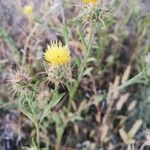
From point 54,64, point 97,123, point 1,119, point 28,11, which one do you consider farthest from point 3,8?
point 54,64

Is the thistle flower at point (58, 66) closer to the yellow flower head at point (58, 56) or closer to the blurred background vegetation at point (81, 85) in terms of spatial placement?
the yellow flower head at point (58, 56)

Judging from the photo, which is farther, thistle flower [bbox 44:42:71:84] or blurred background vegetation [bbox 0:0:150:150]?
blurred background vegetation [bbox 0:0:150:150]

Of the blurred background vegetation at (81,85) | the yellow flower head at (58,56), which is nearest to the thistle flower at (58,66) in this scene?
the yellow flower head at (58,56)

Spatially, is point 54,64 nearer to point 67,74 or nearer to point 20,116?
point 67,74

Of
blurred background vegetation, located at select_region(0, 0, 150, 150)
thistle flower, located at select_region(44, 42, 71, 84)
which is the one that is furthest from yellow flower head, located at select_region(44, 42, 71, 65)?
blurred background vegetation, located at select_region(0, 0, 150, 150)

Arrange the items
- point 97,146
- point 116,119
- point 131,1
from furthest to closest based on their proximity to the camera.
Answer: point 131,1, point 116,119, point 97,146

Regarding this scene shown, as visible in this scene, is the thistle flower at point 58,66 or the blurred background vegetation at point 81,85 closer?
the thistle flower at point 58,66

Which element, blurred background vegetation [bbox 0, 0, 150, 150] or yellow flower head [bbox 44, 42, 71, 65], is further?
blurred background vegetation [bbox 0, 0, 150, 150]

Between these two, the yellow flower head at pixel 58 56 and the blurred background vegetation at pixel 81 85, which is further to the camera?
the blurred background vegetation at pixel 81 85

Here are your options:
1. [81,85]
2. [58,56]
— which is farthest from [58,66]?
[81,85]

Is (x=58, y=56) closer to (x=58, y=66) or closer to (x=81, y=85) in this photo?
(x=58, y=66)

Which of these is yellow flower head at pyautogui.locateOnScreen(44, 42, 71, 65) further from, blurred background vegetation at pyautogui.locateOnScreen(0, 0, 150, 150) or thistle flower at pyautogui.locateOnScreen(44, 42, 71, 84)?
blurred background vegetation at pyautogui.locateOnScreen(0, 0, 150, 150)
